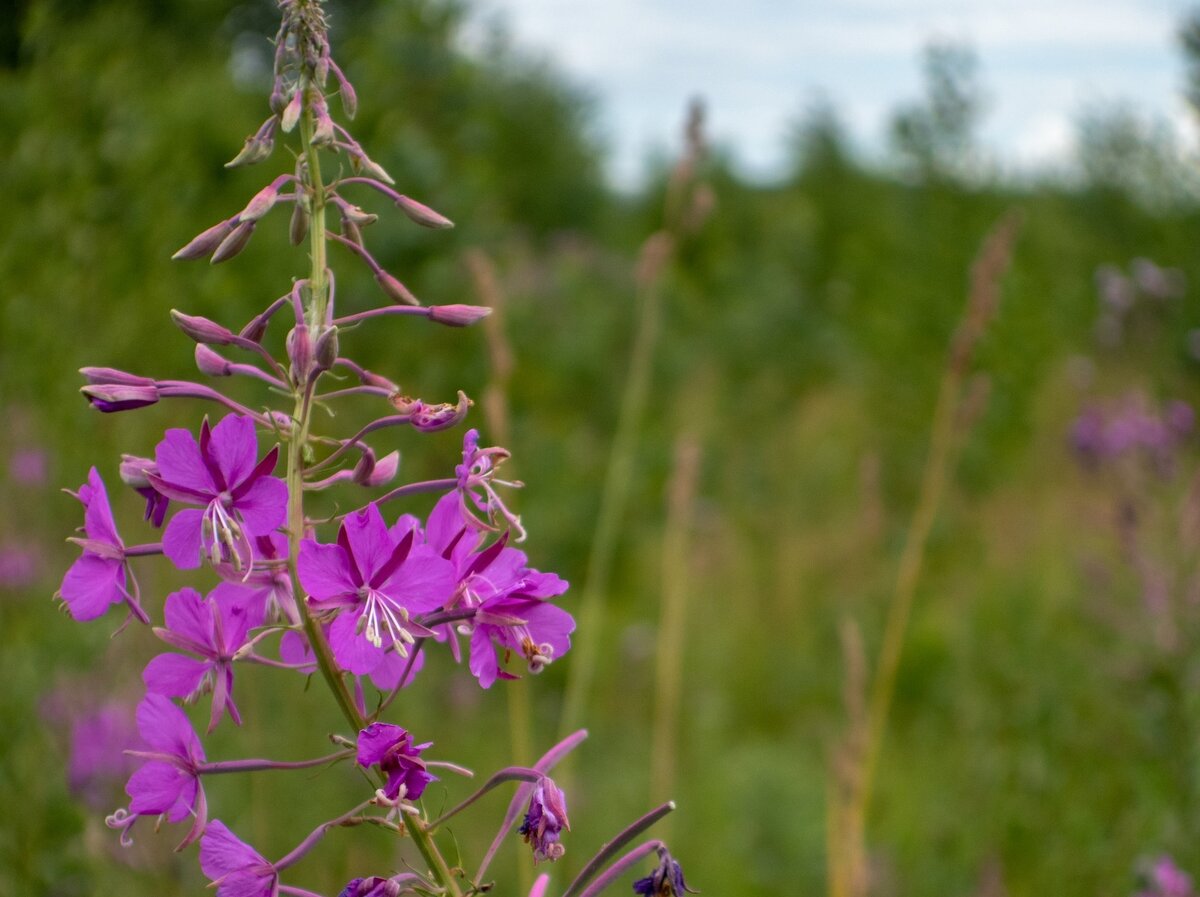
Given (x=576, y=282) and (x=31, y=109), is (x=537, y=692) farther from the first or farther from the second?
(x=576, y=282)

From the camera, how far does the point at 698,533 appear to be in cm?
991

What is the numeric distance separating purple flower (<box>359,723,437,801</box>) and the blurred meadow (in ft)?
1.20

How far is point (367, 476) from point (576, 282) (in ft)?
43.6

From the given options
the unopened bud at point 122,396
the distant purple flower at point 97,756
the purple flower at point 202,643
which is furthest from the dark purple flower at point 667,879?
the distant purple flower at point 97,756

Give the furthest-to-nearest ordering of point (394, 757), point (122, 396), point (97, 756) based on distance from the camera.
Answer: point (97, 756), point (122, 396), point (394, 757)

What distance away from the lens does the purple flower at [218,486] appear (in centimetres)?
119

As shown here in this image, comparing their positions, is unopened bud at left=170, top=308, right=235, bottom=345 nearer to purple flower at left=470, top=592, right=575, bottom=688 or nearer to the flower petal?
the flower petal

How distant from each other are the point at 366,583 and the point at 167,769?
30 cm

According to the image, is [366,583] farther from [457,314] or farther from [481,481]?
[457,314]

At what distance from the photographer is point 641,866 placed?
15.6 ft

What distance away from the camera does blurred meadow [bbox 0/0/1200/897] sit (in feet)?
12.5

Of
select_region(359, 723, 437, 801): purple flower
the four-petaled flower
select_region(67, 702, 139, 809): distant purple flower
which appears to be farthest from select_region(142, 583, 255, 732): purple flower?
select_region(67, 702, 139, 809): distant purple flower

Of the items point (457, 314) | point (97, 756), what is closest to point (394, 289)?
point (457, 314)

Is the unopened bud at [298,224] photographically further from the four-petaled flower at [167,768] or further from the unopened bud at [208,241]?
the four-petaled flower at [167,768]
